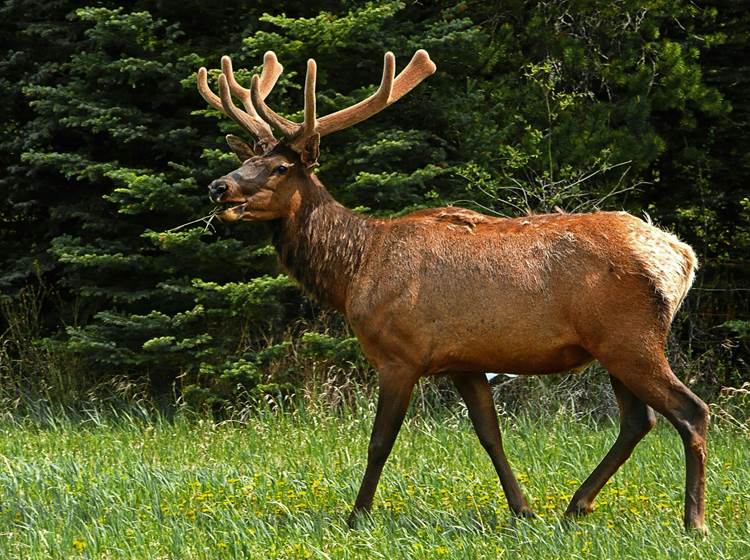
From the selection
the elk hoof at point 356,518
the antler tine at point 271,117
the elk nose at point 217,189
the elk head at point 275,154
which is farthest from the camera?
the antler tine at point 271,117

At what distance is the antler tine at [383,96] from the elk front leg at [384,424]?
1.63 m

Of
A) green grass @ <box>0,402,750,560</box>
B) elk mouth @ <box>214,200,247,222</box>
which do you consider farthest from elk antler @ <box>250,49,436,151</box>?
green grass @ <box>0,402,750,560</box>

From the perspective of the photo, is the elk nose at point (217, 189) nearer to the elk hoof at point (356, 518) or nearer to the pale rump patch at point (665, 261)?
the elk hoof at point (356, 518)

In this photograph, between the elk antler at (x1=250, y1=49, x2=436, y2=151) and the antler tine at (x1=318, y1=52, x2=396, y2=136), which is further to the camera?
the antler tine at (x1=318, y1=52, x2=396, y2=136)

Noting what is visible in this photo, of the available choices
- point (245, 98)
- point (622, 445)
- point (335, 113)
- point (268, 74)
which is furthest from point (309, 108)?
point (622, 445)

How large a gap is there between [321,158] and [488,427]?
444 cm

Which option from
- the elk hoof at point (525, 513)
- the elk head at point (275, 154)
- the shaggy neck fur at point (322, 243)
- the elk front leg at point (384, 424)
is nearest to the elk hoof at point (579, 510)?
the elk hoof at point (525, 513)

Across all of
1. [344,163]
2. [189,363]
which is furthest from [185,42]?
[189,363]

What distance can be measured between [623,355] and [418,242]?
4.36ft

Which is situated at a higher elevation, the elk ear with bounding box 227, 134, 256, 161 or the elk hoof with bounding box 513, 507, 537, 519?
the elk ear with bounding box 227, 134, 256, 161

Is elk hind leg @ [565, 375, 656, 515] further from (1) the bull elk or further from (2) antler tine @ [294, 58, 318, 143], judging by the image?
(2) antler tine @ [294, 58, 318, 143]

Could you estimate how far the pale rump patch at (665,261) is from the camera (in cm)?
588

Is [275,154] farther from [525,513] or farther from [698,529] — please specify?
[698,529]

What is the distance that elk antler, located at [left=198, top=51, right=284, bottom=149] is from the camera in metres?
7.14
